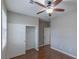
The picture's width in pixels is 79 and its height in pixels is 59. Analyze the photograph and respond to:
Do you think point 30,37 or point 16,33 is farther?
point 30,37

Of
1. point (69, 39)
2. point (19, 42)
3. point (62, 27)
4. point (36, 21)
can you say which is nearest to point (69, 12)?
point (62, 27)

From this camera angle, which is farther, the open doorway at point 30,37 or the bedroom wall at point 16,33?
the open doorway at point 30,37

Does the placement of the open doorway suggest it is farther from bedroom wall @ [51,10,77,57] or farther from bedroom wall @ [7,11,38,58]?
bedroom wall @ [51,10,77,57]

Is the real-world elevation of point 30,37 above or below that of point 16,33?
below

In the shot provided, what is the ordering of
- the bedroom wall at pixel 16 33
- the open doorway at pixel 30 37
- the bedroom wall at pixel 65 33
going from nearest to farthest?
the bedroom wall at pixel 16 33 < the bedroom wall at pixel 65 33 < the open doorway at pixel 30 37

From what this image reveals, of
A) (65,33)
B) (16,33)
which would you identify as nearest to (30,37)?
(16,33)

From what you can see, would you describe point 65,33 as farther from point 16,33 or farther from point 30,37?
point 16,33

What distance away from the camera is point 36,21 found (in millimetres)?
6742

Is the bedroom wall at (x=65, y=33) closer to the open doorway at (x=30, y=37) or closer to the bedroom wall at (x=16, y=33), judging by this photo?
the open doorway at (x=30, y=37)

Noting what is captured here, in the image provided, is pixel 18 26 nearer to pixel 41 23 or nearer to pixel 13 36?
pixel 13 36

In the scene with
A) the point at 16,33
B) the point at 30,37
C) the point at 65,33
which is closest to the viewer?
the point at 16,33

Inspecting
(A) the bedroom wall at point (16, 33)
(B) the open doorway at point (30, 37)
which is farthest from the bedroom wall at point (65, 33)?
(A) the bedroom wall at point (16, 33)

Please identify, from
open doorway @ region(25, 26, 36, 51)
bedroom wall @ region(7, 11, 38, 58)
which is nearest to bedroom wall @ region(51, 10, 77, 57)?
open doorway @ region(25, 26, 36, 51)

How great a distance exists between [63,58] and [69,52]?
86cm
